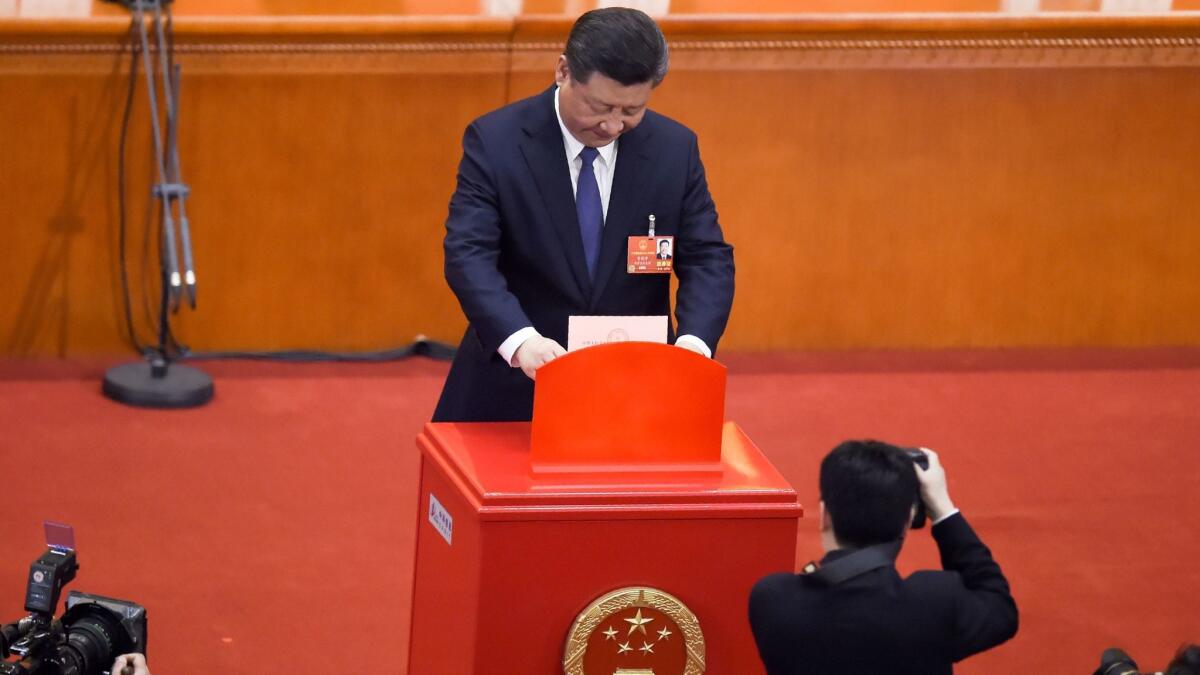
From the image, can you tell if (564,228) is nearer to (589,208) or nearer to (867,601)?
(589,208)

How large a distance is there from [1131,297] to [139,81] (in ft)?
11.0

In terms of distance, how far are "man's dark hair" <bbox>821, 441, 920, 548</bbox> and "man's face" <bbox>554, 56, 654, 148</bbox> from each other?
826 millimetres

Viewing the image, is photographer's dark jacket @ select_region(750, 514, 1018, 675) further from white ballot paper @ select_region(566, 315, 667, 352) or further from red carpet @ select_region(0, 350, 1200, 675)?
red carpet @ select_region(0, 350, 1200, 675)

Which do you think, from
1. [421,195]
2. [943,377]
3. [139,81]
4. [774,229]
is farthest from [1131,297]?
[139,81]

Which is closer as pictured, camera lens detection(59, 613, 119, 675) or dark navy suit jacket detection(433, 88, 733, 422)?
camera lens detection(59, 613, 119, 675)

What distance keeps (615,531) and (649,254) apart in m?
0.62

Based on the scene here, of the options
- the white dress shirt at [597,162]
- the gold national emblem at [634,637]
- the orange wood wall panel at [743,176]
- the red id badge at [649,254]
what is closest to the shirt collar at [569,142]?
the white dress shirt at [597,162]

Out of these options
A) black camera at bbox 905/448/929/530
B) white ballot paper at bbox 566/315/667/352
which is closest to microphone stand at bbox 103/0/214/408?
white ballot paper at bbox 566/315/667/352

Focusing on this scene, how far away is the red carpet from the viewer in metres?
4.12

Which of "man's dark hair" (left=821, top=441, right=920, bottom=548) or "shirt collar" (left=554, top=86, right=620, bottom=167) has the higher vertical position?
"shirt collar" (left=554, top=86, right=620, bottom=167)

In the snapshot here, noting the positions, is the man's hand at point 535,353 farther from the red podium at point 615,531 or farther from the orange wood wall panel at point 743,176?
the orange wood wall panel at point 743,176

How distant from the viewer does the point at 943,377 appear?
604 centimetres

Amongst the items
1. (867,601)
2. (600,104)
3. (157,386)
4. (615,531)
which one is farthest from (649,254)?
(157,386)

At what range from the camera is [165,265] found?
552cm
